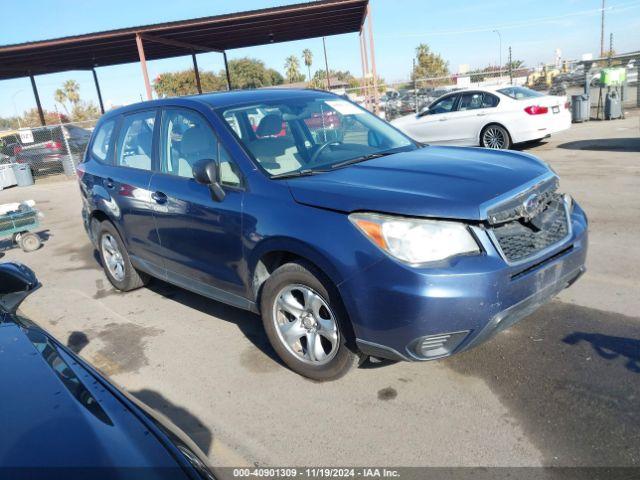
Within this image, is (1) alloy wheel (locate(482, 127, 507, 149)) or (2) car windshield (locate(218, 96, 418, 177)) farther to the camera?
(1) alloy wheel (locate(482, 127, 507, 149))

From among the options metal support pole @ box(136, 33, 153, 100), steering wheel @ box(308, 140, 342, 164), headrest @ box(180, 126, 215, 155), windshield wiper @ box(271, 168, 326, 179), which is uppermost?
metal support pole @ box(136, 33, 153, 100)

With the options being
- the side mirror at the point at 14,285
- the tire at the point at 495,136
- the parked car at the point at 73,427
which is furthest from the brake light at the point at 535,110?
the parked car at the point at 73,427

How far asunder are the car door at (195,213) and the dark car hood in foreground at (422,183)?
1.92ft

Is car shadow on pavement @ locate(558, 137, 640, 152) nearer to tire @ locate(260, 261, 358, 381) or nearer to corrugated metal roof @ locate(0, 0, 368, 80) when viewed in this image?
corrugated metal roof @ locate(0, 0, 368, 80)

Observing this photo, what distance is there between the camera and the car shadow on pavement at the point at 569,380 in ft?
8.84

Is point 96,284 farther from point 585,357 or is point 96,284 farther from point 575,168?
point 575,168

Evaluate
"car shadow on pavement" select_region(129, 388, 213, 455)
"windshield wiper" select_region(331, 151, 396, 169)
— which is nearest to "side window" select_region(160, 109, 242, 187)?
"windshield wiper" select_region(331, 151, 396, 169)

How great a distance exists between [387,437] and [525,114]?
34.9ft

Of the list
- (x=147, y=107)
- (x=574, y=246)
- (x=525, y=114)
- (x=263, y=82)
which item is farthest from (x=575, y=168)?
(x=263, y=82)

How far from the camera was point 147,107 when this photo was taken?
4805mm

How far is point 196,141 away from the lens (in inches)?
162

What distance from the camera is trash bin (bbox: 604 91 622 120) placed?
1728 centimetres

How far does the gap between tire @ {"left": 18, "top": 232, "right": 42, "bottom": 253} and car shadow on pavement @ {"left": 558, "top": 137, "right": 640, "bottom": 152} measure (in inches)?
446

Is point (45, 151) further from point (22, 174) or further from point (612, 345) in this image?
point (612, 345)
